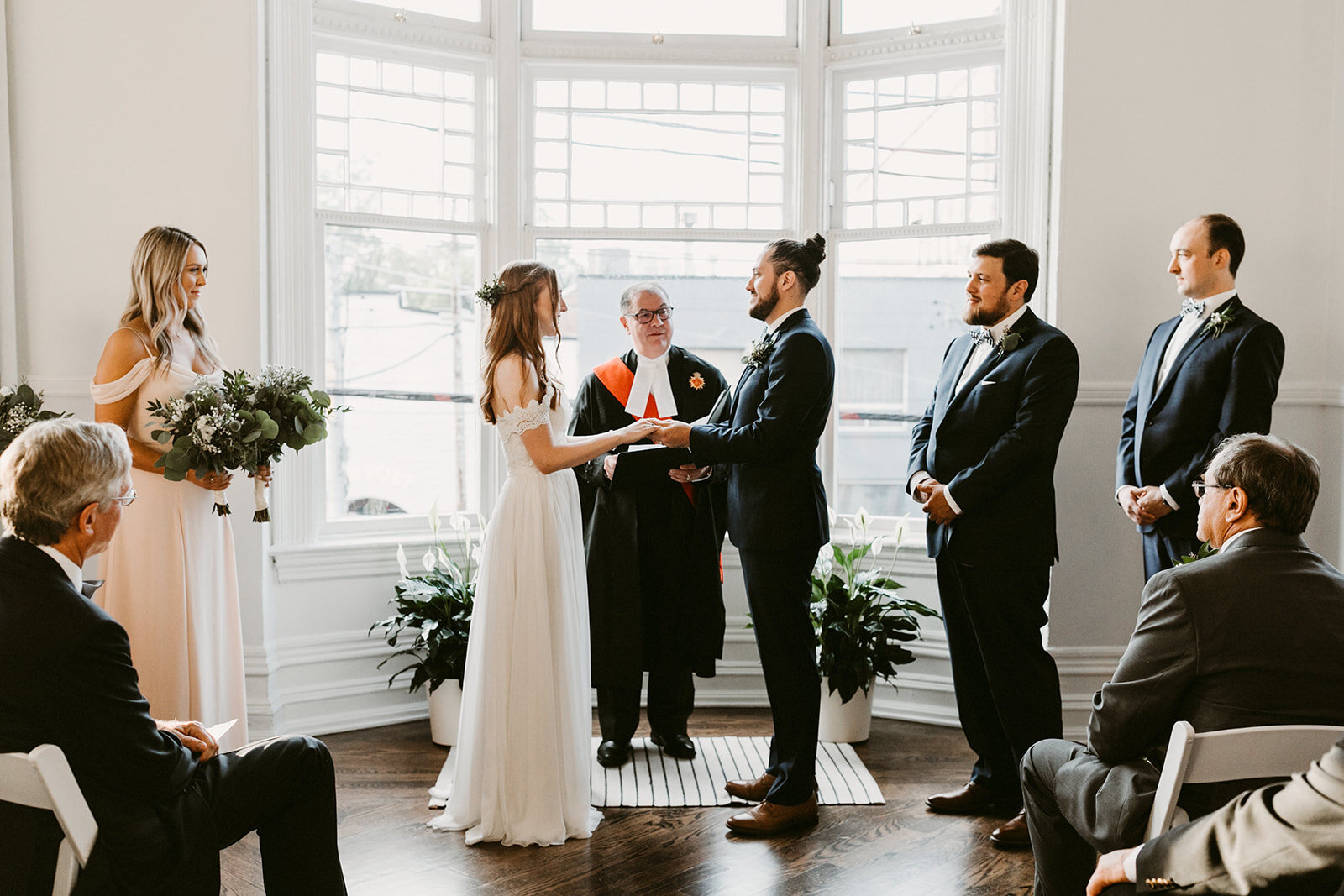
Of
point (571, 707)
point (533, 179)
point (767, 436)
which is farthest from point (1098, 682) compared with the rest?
point (533, 179)

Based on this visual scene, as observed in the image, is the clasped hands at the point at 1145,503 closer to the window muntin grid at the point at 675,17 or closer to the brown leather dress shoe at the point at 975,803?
the brown leather dress shoe at the point at 975,803

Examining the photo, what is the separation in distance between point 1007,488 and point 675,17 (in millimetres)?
2716

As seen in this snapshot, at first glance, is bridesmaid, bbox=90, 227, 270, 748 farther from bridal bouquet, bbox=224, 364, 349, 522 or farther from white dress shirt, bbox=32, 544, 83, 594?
white dress shirt, bbox=32, 544, 83, 594

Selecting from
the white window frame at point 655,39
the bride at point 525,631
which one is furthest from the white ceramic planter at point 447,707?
the white window frame at point 655,39

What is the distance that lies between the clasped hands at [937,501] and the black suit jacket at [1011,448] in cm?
4

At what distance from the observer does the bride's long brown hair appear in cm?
313

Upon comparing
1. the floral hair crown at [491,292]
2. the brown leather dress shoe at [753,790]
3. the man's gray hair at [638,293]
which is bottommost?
the brown leather dress shoe at [753,790]

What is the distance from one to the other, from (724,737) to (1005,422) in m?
1.77

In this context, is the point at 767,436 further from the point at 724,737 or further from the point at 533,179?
the point at 533,179

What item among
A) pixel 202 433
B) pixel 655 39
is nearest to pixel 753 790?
pixel 202 433

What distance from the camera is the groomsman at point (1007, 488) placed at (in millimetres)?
3100

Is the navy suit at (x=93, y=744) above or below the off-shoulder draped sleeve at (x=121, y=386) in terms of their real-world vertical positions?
below

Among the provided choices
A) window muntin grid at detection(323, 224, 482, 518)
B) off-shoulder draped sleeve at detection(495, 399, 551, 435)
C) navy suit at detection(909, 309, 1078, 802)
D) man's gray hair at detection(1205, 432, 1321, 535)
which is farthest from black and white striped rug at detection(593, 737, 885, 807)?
man's gray hair at detection(1205, 432, 1321, 535)

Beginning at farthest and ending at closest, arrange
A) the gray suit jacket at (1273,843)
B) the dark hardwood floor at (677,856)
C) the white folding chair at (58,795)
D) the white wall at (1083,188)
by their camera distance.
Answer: the white wall at (1083,188), the dark hardwood floor at (677,856), the white folding chair at (58,795), the gray suit jacket at (1273,843)
